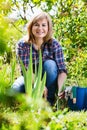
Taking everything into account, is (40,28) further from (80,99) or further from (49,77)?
(80,99)

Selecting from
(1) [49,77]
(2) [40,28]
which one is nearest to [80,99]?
(1) [49,77]

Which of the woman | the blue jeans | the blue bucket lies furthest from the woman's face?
the blue bucket

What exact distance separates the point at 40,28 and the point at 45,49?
9.7 inches

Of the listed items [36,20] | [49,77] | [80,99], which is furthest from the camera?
[80,99]

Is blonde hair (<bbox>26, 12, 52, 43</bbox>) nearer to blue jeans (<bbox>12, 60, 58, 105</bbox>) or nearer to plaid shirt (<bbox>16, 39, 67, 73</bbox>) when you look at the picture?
plaid shirt (<bbox>16, 39, 67, 73</bbox>)

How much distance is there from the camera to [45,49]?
389cm

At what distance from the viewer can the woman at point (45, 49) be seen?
3.76 meters

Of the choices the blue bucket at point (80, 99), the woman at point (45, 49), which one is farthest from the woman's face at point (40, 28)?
the blue bucket at point (80, 99)

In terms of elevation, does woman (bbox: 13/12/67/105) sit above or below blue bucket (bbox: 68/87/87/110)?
above

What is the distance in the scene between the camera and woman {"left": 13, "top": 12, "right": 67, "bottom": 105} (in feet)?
12.3

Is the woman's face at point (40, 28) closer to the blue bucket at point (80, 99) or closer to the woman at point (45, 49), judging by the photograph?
the woman at point (45, 49)

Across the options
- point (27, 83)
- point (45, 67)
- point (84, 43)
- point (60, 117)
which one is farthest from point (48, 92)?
point (84, 43)

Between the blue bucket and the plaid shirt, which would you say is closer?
the plaid shirt

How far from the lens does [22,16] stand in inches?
273
